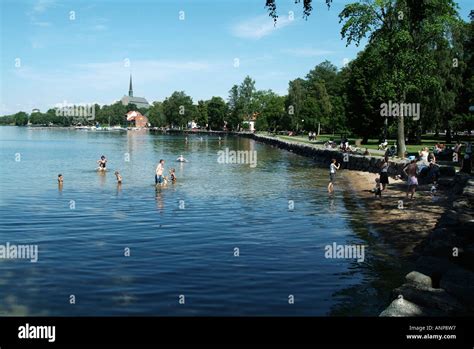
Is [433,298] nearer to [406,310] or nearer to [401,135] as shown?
[406,310]

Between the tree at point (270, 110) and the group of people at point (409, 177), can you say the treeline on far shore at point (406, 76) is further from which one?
the tree at point (270, 110)

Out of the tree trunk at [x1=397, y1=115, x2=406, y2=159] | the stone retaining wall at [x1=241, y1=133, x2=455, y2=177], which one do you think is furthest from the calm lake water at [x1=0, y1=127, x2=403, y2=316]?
the tree trunk at [x1=397, y1=115, x2=406, y2=159]

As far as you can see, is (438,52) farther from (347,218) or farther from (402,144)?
(347,218)

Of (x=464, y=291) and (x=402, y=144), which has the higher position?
(x=402, y=144)

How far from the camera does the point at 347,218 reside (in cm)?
2305

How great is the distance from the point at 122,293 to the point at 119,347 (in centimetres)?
404

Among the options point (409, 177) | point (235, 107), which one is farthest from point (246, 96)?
point (409, 177)

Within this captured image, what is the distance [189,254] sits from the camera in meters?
16.4

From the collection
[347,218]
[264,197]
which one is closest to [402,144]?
[264,197]

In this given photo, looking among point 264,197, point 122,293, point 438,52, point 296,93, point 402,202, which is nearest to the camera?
point 122,293

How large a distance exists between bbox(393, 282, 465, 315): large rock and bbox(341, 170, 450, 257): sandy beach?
20.4ft

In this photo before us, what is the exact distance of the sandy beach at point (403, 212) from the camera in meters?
18.5

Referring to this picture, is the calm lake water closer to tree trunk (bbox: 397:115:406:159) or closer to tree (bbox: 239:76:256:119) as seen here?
tree trunk (bbox: 397:115:406:159)

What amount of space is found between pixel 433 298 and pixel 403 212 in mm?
14530
